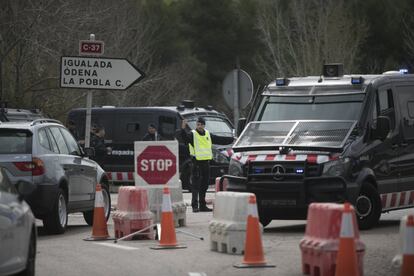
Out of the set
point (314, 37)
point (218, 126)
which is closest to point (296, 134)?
point (218, 126)

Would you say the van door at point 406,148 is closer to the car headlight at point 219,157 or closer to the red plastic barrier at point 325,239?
the red plastic barrier at point 325,239

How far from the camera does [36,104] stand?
3659 cm

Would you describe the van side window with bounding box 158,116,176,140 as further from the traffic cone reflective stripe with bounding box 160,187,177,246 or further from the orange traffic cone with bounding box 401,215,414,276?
the orange traffic cone with bounding box 401,215,414,276

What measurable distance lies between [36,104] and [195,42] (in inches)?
2008

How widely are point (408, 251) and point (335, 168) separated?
7745 mm

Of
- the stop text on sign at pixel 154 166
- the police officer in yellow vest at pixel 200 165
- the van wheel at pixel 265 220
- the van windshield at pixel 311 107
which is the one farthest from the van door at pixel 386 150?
the police officer in yellow vest at pixel 200 165

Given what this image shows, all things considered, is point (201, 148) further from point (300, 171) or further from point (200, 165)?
point (300, 171)

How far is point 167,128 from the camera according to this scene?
32.4m

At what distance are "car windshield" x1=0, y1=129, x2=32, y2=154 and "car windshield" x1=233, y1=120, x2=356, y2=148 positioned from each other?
3191 mm

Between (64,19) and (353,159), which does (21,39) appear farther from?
(353,159)

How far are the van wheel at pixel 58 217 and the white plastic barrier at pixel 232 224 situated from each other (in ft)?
12.1

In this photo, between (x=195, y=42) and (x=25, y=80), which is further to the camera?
(x=195, y=42)

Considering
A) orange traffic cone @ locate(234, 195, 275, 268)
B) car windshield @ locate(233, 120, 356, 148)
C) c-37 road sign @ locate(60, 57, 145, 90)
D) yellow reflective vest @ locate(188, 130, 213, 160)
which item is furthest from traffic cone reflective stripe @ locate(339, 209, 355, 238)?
yellow reflective vest @ locate(188, 130, 213, 160)

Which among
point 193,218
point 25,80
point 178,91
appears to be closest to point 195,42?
point 178,91
